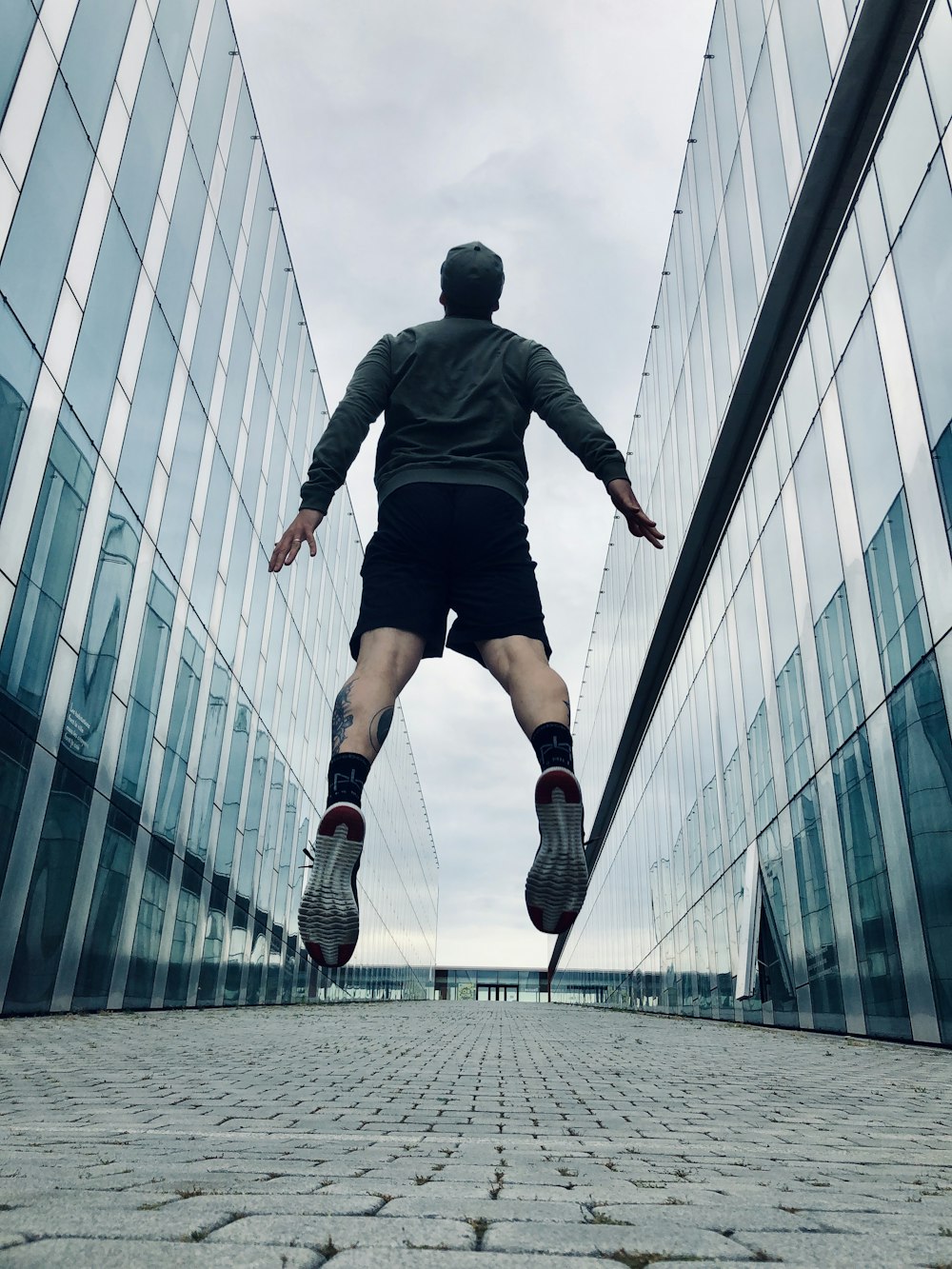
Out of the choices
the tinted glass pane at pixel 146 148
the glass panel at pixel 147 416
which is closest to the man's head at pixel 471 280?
the glass panel at pixel 147 416

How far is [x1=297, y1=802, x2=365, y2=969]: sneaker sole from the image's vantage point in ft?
7.92

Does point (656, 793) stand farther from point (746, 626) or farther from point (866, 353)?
point (866, 353)

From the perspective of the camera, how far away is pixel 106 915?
11812 mm

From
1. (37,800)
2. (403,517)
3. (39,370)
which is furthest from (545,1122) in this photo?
(39,370)

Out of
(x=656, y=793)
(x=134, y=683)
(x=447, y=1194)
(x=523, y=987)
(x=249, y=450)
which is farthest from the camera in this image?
(x=523, y=987)

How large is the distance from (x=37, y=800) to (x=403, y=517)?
8403mm

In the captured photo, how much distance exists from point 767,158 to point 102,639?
1116 centimetres

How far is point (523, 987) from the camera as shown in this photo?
289 feet

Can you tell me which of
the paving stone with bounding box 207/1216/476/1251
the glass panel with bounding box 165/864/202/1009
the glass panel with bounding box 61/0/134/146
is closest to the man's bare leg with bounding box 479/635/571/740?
the paving stone with bounding box 207/1216/476/1251

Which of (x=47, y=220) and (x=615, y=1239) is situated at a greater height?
(x=47, y=220)

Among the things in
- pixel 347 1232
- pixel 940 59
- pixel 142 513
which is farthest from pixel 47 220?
pixel 347 1232

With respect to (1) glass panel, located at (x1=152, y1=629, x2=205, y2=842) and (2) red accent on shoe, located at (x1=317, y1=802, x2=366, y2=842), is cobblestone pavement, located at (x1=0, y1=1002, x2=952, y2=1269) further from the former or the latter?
(1) glass panel, located at (x1=152, y1=629, x2=205, y2=842)

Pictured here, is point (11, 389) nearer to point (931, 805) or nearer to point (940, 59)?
point (940, 59)

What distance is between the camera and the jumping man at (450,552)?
8.21 feet
